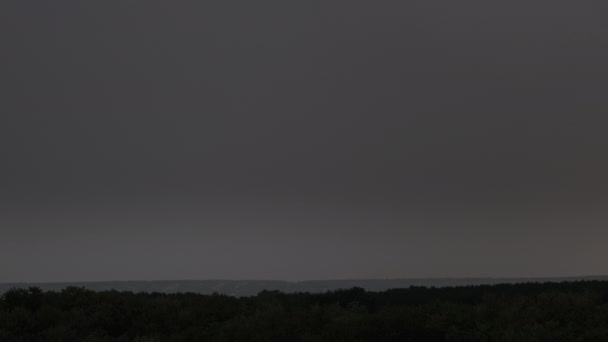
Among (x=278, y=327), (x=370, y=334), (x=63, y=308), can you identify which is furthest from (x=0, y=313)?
(x=370, y=334)

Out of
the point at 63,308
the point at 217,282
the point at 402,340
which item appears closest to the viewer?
the point at 402,340

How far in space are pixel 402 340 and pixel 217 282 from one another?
46.9 m

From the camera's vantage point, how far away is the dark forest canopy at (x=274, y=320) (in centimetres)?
1302

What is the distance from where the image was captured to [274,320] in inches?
581

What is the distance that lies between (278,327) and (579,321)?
266 inches

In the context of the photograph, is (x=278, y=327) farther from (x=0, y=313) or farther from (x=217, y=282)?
(x=217, y=282)

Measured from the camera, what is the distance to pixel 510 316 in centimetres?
1400

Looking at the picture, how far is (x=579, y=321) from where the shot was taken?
45.3 ft

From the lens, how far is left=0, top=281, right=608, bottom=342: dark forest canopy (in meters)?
13.0

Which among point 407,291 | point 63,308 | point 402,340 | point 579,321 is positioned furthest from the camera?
point 407,291

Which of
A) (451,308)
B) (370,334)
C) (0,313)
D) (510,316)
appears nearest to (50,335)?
(0,313)

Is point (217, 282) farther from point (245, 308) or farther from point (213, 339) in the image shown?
point (213, 339)

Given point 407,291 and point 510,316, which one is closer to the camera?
point 510,316

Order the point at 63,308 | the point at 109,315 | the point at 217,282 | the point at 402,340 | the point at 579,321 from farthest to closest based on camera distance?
1. the point at 217,282
2. the point at 63,308
3. the point at 109,315
4. the point at 579,321
5. the point at 402,340
